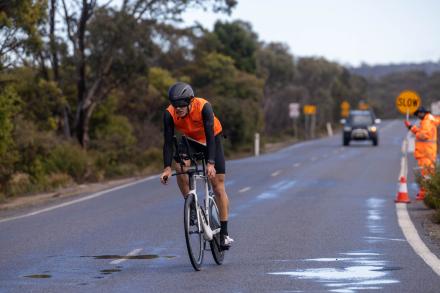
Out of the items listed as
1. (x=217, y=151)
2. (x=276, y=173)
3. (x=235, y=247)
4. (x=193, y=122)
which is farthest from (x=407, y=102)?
(x=193, y=122)

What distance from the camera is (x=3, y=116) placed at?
2567 cm

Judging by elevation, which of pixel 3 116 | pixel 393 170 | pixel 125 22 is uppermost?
pixel 125 22

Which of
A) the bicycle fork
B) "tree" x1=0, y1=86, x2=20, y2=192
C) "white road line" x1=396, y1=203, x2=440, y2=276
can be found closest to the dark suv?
"tree" x1=0, y1=86, x2=20, y2=192

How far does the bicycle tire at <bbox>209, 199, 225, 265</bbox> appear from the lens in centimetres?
1127

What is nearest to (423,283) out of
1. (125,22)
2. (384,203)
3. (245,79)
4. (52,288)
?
(52,288)

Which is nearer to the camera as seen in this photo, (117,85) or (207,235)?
(207,235)

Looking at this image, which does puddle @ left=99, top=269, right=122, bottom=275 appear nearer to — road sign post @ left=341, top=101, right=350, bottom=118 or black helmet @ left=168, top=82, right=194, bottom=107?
black helmet @ left=168, top=82, right=194, bottom=107

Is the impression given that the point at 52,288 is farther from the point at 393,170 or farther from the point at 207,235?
the point at 393,170

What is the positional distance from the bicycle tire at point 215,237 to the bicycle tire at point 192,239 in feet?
0.58

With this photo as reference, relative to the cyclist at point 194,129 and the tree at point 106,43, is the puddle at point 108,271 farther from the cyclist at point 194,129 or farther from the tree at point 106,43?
the tree at point 106,43

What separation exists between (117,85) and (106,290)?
96.7 feet

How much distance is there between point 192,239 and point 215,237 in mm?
519

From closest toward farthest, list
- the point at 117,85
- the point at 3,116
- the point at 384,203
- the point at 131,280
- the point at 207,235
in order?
the point at 131,280, the point at 207,235, the point at 384,203, the point at 3,116, the point at 117,85

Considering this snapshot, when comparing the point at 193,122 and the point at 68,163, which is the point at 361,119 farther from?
the point at 193,122
